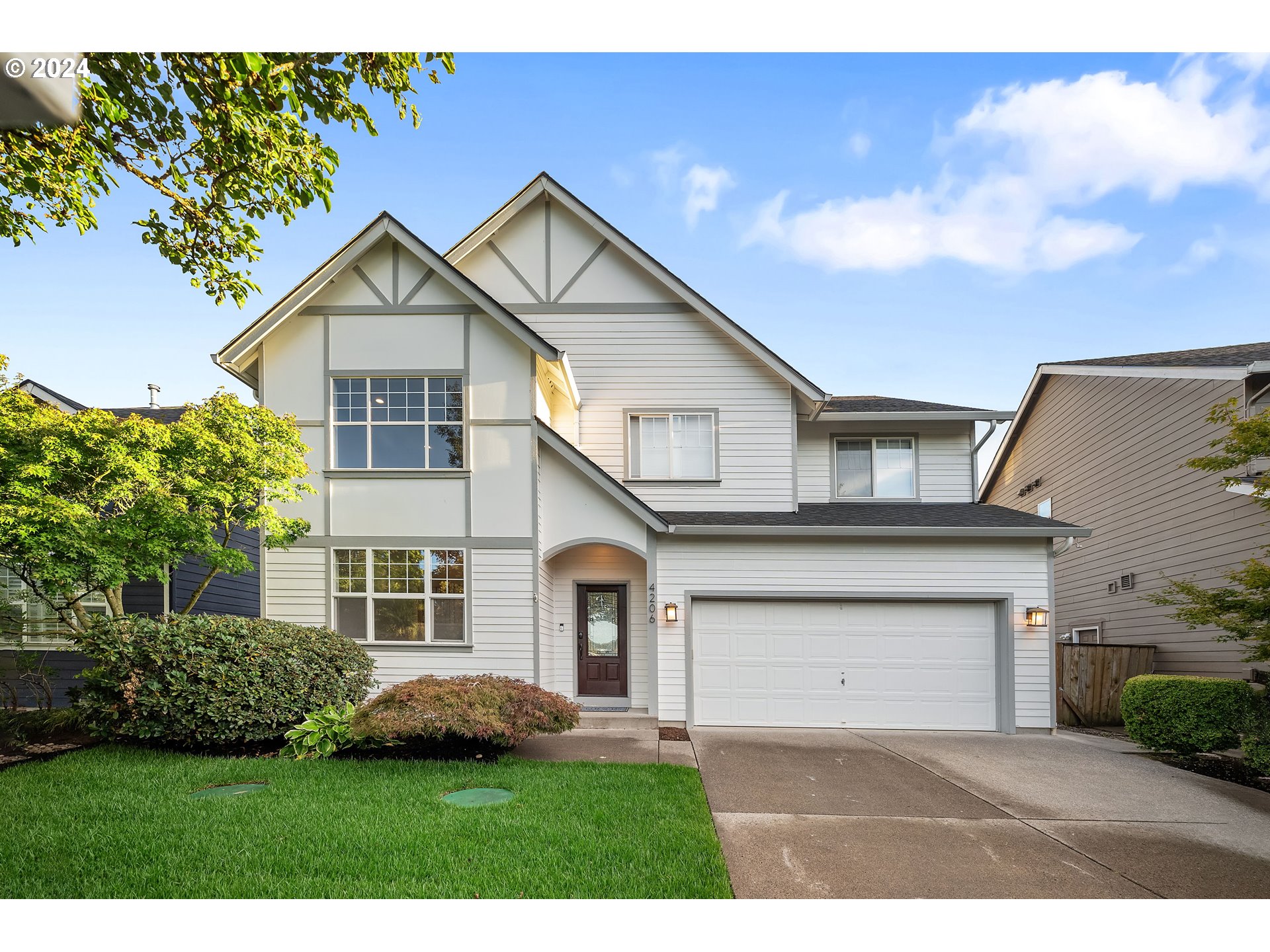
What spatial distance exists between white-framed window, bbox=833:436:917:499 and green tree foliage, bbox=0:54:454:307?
10357 millimetres

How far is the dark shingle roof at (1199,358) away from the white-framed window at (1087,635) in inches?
211

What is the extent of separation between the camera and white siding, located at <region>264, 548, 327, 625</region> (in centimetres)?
1095

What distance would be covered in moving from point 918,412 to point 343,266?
10128mm

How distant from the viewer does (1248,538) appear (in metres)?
10.9

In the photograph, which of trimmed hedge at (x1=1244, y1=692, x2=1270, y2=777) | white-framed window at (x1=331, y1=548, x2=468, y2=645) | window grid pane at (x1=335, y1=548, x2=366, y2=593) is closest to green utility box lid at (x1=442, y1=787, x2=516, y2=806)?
white-framed window at (x1=331, y1=548, x2=468, y2=645)

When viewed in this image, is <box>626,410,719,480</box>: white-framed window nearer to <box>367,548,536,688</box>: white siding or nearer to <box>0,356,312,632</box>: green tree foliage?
<box>367,548,536,688</box>: white siding

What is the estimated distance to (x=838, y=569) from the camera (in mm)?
11703

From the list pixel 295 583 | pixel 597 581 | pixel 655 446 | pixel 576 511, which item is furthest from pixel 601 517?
pixel 295 583

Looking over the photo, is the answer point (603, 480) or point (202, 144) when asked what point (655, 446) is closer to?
point (603, 480)

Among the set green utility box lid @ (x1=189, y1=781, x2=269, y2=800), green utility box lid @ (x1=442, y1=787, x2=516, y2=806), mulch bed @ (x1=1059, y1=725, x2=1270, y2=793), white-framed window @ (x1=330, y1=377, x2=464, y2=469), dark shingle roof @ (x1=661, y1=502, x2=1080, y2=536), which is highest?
white-framed window @ (x1=330, y1=377, x2=464, y2=469)

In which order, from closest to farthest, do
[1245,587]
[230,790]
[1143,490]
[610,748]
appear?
[230,790], [1245,587], [610,748], [1143,490]

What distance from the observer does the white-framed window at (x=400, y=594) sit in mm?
10898

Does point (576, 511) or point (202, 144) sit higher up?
point (202, 144)

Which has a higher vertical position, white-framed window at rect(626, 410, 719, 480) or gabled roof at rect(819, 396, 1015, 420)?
gabled roof at rect(819, 396, 1015, 420)
